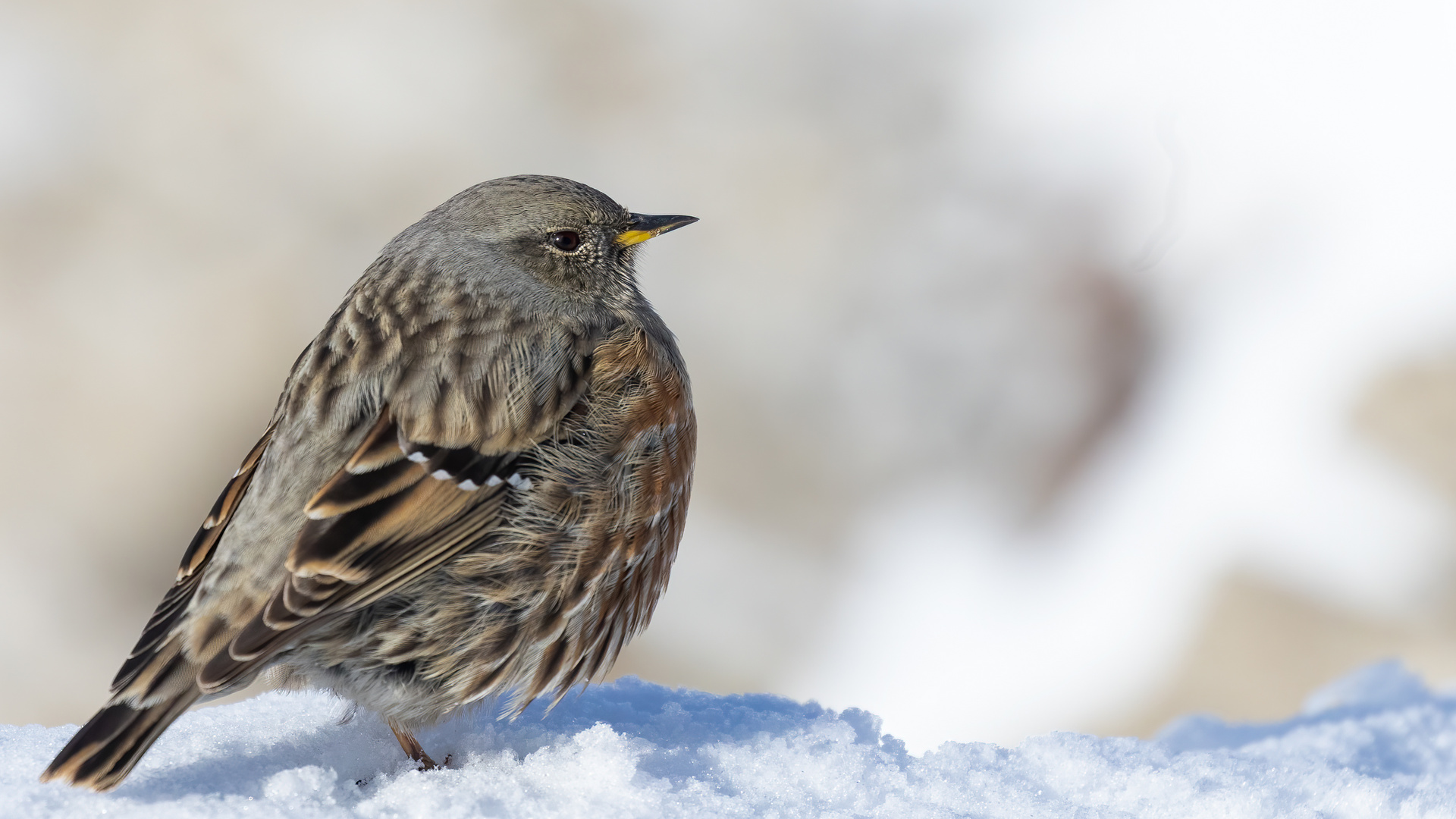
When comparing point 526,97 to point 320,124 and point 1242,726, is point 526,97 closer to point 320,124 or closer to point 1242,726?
point 320,124

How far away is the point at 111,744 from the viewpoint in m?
2.50

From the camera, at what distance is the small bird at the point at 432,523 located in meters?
2.69

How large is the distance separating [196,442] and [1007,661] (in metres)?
7.65

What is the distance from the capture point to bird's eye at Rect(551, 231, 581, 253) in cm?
397

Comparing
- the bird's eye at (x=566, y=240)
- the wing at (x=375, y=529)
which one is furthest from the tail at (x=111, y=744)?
the bird's eye at (x=566, y=240)

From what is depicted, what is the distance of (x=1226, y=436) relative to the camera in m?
12.0

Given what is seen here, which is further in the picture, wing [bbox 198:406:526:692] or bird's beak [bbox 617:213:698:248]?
bird's beak [bbox 617:213:698:248]

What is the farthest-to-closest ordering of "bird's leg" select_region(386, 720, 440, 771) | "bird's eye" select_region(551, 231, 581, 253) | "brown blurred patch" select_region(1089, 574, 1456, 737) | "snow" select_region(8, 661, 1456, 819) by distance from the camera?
"brown blurred patch" select_region(1089, 574, 1456, 737)
"bird's eye" select_region(551, 231, 581, 253)
"bird's leg" select_region(386, 720, 440, 771)
"snow" select_region(8, 661, 1456, 819)

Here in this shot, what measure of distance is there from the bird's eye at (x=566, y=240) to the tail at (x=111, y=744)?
6.30ft

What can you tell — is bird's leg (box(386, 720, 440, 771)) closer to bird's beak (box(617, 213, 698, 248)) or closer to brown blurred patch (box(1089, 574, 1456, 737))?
bird's beak (box(617, 213, 698, 248))

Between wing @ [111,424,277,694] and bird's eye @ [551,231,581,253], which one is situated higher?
bird's eye @ [551,231,581,253]

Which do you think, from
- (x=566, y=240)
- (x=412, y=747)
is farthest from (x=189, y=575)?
(x=566, y=240)

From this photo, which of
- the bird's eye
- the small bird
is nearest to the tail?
the small bird

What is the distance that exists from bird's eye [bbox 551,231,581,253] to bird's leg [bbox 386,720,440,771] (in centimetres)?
165
